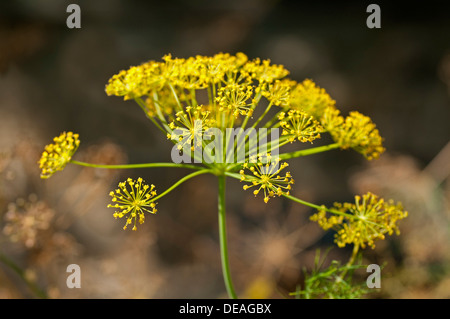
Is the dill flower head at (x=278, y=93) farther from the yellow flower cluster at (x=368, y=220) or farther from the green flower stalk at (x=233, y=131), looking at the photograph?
the yellow flower cluster at (x=368, y=220)

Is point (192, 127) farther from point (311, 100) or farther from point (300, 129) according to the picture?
point (311, 100)

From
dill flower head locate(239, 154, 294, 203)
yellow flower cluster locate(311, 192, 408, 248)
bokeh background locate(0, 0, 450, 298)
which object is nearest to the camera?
dill flower head locate(239, 154, 294, 203)

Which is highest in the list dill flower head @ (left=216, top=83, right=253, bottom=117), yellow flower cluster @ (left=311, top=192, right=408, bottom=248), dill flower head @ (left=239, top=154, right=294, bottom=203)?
dill flower head @ (left=216, top=83, right=253, bottom=117)

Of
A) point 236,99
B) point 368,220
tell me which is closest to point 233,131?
point 236,99

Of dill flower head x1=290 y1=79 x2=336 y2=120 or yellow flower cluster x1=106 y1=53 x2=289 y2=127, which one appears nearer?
yellow flower cluster x1=106 y1=53 x2=289 y2=127

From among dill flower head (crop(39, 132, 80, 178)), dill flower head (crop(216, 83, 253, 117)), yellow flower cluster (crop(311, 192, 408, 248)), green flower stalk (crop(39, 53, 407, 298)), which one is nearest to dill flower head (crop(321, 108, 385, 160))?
green flower stalk (crop(39, 53, 407, 298))

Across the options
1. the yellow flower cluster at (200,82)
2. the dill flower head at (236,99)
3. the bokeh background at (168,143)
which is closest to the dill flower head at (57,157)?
the yellow flower cluster at (200,82)

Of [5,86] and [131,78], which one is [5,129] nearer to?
[5,86]

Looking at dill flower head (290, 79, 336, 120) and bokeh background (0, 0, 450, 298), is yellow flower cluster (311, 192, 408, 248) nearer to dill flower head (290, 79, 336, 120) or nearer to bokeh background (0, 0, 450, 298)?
dill flower head (290, 79, 336, 120)
